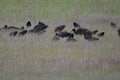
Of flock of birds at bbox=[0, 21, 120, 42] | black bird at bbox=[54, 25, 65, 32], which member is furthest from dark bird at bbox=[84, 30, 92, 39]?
black bird at bbox=[54, 25, 65, 32]

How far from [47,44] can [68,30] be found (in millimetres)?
142

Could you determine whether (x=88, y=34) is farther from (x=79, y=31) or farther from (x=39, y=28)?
(x=39, y=28)

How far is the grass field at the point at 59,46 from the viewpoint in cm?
210

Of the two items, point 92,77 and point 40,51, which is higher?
point 40,51

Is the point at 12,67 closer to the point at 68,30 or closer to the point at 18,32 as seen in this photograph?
the point at 18,32

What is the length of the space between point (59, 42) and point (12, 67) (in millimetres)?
295

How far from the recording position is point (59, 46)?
2.15m

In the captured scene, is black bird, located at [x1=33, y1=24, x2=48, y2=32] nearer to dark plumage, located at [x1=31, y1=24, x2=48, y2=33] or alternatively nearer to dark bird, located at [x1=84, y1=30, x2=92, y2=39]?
dark plumage, located at [x1=31, y1=24, x2=48, y2=33]

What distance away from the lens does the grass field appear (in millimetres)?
2104

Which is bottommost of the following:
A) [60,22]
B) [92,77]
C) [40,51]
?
[92,77]

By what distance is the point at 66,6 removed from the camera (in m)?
2.21

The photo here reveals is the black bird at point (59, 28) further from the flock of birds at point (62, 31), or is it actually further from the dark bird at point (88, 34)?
the dark bird at point (88, 34)

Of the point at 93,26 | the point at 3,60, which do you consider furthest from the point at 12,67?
the point at 93,26

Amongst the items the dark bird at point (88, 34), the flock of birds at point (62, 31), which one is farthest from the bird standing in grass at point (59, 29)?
the dark bird at point (88, 34)
